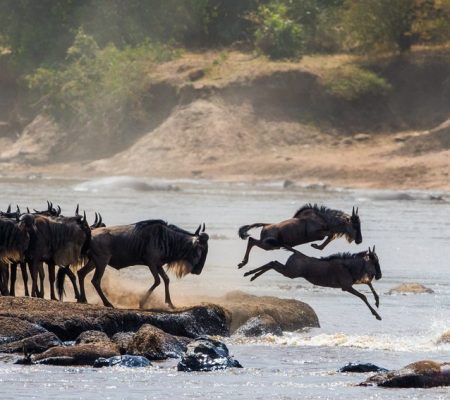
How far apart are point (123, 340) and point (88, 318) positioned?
2.59 feet

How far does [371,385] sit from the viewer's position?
1631 centimetres

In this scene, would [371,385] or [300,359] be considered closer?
[371,385]

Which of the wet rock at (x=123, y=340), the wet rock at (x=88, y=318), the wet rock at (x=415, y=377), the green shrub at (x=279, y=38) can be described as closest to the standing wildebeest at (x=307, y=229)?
the wet rock at (x=88, y=318)

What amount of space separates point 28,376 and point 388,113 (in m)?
46.5

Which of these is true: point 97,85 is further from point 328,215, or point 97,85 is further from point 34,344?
point 34,344

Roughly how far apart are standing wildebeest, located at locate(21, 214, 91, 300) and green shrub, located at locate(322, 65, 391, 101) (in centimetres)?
4264

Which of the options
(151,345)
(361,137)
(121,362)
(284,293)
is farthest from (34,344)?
(361,137)

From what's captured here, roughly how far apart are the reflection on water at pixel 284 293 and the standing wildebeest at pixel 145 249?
1.53 meters

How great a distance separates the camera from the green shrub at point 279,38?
6350 centimetres

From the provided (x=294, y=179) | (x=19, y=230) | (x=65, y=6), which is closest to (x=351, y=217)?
(x=19, y=230)

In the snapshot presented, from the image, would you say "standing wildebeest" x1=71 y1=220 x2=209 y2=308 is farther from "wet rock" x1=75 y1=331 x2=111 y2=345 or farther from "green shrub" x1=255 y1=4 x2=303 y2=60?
"green shrub" x1=255 y1=4 x2=303 y2=60

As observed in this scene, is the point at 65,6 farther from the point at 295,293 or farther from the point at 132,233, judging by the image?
the point at 132,233

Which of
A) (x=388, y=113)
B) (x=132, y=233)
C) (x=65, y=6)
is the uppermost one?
(x=65, y=6)

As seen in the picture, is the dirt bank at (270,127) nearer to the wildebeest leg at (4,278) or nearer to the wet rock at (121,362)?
the wildebeest leg at (4,278)
